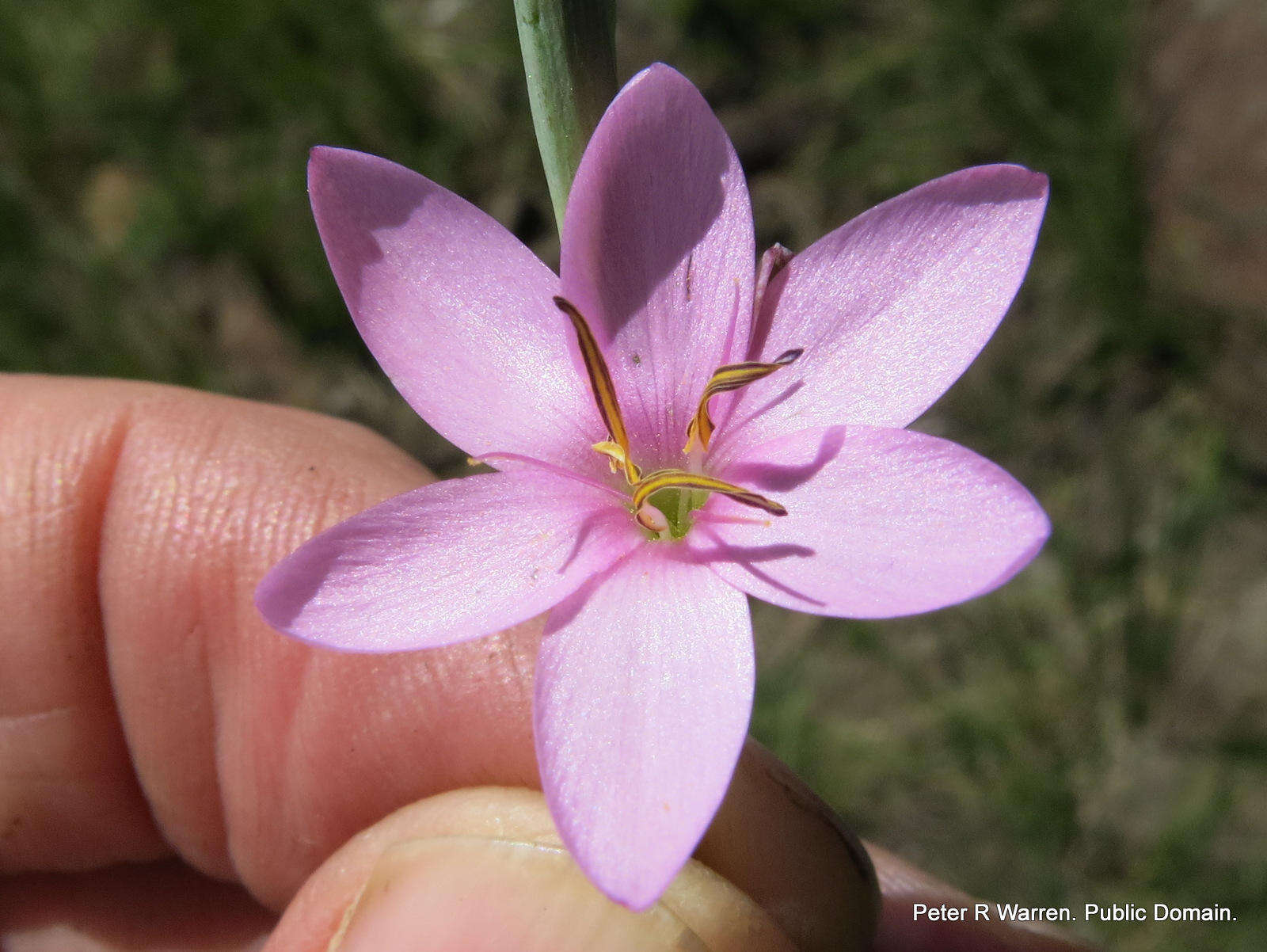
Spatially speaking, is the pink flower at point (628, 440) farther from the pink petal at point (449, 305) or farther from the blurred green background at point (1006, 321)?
the blurred green background at point (1006, 321)

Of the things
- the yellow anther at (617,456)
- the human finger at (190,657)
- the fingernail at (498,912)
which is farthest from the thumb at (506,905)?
the yellow anther at (617,456)

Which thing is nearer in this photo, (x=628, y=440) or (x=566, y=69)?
(x=566, y=69)

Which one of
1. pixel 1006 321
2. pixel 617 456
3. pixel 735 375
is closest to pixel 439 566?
pixel 617 456

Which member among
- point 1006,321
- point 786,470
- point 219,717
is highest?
point 786,470

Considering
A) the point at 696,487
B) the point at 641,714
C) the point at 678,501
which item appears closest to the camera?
the point at 641,714

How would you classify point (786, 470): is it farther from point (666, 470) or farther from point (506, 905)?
point (506, 905)

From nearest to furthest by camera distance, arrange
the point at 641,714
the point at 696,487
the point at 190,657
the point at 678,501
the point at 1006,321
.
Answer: the point at 641,714 → the point at 696,487 → the point at 678,501 → the point at 190,657 → the point at 1006,321

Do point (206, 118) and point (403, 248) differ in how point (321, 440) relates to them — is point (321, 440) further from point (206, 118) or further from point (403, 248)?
point (206, 118)

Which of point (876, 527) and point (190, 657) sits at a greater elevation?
point (876, 527)
